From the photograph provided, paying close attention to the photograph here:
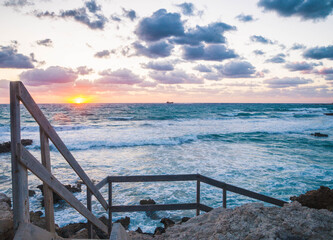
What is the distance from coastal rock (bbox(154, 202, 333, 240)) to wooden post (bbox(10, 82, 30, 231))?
87.9 inches

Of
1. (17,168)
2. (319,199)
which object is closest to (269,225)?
(17,168)

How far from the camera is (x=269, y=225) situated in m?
2.78

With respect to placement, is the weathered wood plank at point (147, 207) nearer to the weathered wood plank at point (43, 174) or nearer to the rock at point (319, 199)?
the weathered wood plank at point (43, 174)

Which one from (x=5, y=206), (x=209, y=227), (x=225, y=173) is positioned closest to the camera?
(x=5, y=206)

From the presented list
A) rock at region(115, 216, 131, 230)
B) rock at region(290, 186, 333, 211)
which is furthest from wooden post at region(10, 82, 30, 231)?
rock at region(290, 186, 333, 211)

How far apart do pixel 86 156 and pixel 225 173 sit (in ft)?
35.1

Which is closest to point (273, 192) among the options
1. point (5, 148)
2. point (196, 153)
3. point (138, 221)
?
point (138, 221)

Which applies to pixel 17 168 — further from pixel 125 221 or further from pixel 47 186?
pixel 125 221

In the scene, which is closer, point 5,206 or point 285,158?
point 5,206

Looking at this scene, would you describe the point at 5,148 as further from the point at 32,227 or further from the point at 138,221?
the point at 32,227

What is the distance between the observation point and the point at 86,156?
1716 centimetres

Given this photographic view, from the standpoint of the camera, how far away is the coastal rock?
8.50 ft

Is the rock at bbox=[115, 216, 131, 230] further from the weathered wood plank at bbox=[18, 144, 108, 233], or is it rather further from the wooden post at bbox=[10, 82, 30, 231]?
the wooden post at bbox=[10, 82, 30, 231]

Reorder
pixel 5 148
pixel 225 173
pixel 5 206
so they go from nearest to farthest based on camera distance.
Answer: pixel 5 206 < pixel 225 173 < pixel 5 148
